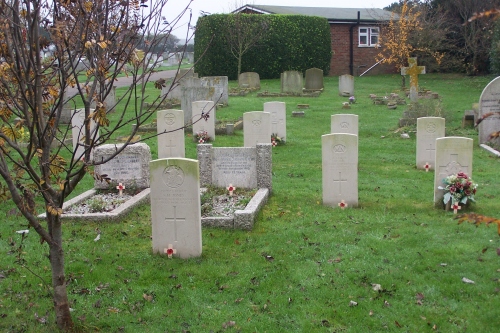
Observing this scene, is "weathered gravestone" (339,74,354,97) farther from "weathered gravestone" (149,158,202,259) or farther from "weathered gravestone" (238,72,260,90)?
"weathered gravestone" (149,158,202,259)

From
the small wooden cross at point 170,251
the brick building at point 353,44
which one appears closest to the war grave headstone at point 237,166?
the small wooden cross at point 170,251

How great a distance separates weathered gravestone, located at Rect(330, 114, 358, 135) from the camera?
48.0ft

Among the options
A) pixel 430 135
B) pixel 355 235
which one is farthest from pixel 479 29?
pixel 355 235

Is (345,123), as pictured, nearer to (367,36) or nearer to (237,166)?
(237,166)

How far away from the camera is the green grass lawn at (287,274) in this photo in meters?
5.86

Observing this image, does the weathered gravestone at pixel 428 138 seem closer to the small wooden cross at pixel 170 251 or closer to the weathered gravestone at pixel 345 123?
the weathered gravestone at pixel 345 123

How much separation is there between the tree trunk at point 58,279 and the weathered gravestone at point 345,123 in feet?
33.3

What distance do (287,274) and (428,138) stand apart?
7.69 m

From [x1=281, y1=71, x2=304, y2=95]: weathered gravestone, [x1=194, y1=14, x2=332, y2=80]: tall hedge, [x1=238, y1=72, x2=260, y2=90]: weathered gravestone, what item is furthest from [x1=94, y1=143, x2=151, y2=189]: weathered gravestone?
[x1=194, y1=14, x2=332, y2=80]: tall hedge

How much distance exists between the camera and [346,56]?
137 feet

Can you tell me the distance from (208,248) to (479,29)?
101 feet

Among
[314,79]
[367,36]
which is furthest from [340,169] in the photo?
[367,36]

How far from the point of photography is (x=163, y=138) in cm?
1443

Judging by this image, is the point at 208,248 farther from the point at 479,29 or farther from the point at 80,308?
the point at 479,29
